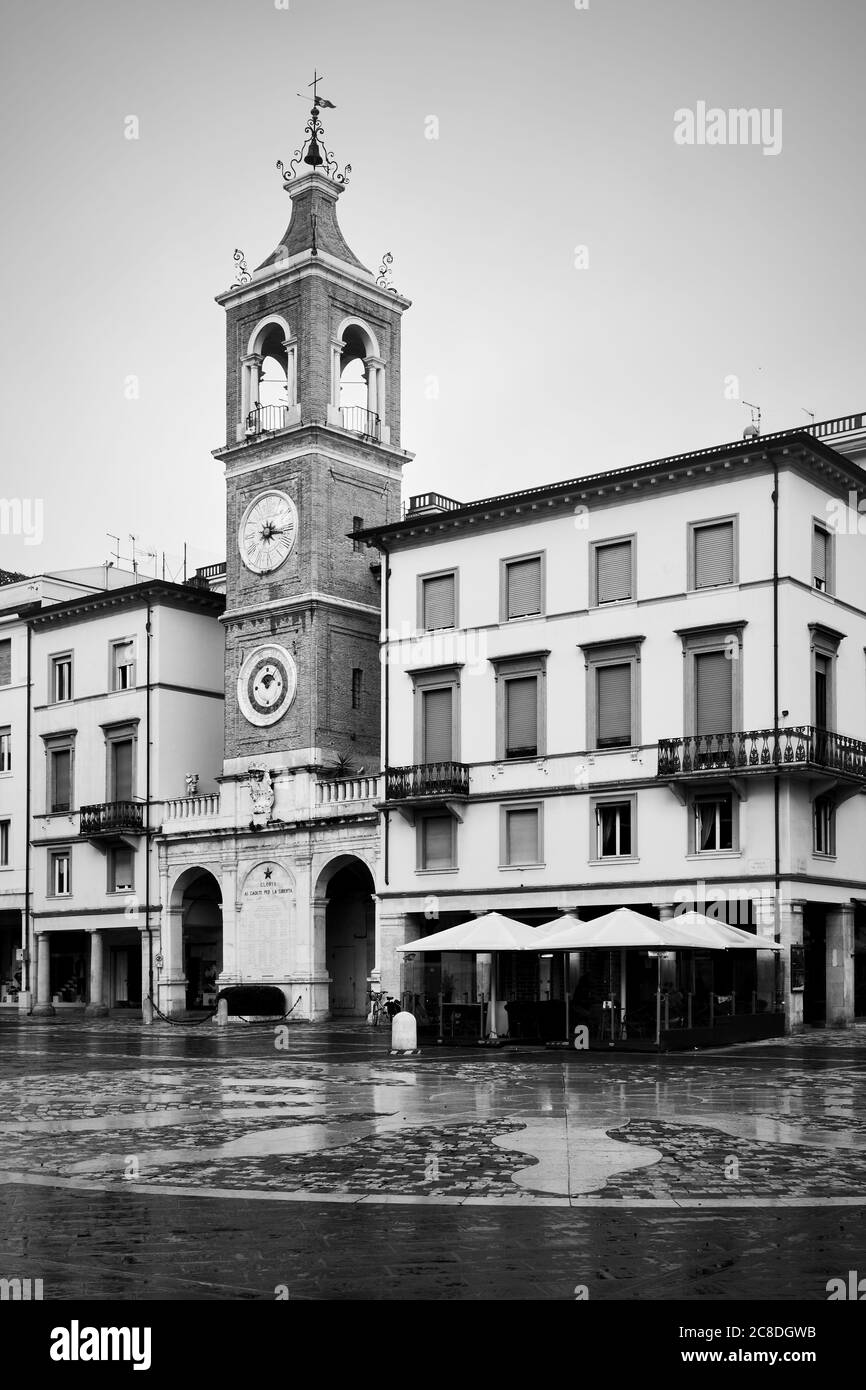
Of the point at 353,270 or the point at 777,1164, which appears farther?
the point at 353,270

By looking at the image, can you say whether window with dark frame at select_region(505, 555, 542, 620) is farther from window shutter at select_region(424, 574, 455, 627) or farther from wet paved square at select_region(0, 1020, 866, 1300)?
wet paved square at select_region(0, 1020, 866, 1300)

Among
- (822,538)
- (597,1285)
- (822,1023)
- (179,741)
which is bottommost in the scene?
(822,1023)

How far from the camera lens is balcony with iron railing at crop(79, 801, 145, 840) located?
57.1m

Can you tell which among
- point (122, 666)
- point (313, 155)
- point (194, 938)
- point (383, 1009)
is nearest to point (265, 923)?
point (194, 938)

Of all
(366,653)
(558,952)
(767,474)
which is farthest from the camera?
(366,653)

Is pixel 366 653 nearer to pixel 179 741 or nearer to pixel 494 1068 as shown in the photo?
pixel 179 741

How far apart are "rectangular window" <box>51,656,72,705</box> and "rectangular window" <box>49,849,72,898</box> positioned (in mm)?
5852

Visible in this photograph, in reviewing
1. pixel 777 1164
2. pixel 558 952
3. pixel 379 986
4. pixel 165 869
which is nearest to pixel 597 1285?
pixel 777 1164

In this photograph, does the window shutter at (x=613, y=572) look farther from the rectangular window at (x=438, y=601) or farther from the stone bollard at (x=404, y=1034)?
the stone bollard at (x=404, y=1034)

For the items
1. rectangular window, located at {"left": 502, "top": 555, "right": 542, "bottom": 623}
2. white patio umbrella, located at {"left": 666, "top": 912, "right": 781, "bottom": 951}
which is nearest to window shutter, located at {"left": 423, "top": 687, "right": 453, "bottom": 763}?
rectangular window, located at {"left": 502, "top": 555, "right": 542, "bottom": 623}

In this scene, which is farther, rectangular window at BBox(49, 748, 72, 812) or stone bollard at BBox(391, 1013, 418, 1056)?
rectangular window at BBox(49, 748, 72, 812)

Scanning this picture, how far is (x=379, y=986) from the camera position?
48.7 m

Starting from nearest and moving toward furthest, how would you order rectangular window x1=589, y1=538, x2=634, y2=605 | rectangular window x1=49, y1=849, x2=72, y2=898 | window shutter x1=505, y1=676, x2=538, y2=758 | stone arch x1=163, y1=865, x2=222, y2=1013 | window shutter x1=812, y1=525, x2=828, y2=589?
window shutter x1=812, y1=525, x2=828, y2=589 → rectangular window x1=589, y1=538, x2=634, y2=605 → window shutter x1=505, y1=676, x2=538, y2=758 → stone arch x1=163, y1=865, x2=222, y2=1013 → rectangular window x1=49, y1=849, x2=72, y2=898

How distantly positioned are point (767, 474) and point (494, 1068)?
61.0 ft
